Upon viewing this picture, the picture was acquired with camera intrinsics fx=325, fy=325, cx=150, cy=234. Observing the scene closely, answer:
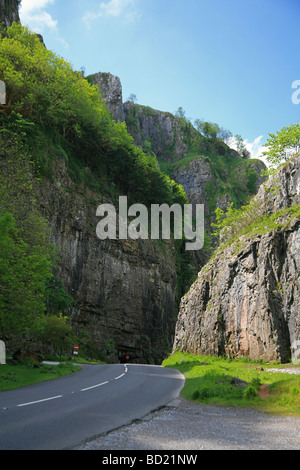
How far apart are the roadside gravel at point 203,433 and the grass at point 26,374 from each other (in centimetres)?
897

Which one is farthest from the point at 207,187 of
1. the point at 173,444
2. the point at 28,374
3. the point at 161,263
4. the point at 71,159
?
the point at 173,444

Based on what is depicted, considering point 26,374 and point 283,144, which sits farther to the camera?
point 283,144

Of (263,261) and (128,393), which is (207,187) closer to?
(263,261)

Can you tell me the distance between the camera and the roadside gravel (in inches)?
237

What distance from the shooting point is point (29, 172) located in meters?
35.5

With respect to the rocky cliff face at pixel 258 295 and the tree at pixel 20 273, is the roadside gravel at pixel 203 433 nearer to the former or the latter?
the tree at pixel 20 273

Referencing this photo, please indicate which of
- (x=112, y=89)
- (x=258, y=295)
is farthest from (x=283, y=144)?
(x=112, y=89)

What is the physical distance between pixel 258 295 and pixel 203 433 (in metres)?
20.7

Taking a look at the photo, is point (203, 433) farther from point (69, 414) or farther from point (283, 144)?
point (283, 144)

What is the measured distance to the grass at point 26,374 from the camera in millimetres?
15511

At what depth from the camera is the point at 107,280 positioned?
47.4 meters

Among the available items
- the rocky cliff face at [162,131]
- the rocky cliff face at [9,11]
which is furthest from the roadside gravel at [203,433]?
the rocky cliff face at [162,131]

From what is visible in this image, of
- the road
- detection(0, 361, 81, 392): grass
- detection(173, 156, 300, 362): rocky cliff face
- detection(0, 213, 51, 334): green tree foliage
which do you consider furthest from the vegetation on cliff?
detection(173, 156, 300, 362): rocky cliff face

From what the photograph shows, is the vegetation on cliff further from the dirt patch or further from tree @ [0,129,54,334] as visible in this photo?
the dirt patch
